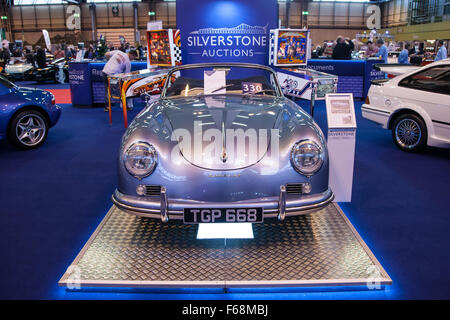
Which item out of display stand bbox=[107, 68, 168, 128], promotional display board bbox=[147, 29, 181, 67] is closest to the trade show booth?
display stand bbox=[107, 68, 168, 128]

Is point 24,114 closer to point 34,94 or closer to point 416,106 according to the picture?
point 34,94

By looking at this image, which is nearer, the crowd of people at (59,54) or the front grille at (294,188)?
the front grille at (294,188)

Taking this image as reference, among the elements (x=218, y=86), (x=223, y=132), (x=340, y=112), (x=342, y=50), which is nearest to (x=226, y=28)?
(x=218, y=86)

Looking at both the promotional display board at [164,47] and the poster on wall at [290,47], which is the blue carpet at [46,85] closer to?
the promotional display board at [164,47]

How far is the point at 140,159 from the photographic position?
2609 millimetres

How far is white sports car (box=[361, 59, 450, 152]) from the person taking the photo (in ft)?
16.5

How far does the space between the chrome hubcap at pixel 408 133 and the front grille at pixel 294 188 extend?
354cm

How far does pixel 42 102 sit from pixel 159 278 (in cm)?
449

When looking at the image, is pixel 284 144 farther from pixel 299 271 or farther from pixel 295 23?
pixel 295 23

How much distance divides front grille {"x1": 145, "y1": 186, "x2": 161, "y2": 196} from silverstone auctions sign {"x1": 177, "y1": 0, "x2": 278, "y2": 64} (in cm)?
571

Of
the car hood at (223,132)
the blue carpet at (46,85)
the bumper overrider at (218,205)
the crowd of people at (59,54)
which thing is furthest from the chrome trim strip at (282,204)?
the blue carpet at (46,85)

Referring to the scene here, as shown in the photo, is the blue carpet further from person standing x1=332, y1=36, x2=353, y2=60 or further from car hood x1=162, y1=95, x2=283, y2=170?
car hood x1=162, y1=95, x2=283, y2=170

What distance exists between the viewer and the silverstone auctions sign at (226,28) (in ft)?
25.6
